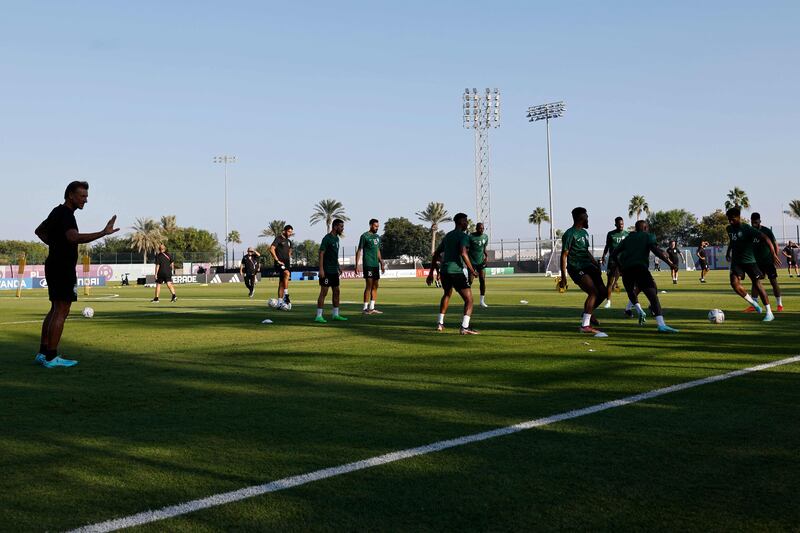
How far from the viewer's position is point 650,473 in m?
4.11

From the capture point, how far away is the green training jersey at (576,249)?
40.3ft

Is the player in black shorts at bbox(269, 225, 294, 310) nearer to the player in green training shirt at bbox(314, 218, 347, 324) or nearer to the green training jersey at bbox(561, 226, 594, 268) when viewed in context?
the player in green training shirt at bbox(314, 218, 347, 324)

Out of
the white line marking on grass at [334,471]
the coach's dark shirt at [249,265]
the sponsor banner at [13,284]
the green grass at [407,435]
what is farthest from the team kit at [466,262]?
the sponsor banner at [13,284]

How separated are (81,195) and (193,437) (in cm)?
485

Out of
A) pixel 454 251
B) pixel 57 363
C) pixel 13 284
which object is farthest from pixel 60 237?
pixel 13 284

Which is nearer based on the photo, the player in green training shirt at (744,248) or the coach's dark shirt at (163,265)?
the player in green training shirt at (744,248)

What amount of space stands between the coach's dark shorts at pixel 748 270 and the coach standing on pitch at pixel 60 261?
11627 mm

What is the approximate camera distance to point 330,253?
15789mm

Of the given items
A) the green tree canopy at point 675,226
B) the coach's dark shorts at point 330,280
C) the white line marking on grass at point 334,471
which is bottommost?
the white line marking on grass at point 334,471

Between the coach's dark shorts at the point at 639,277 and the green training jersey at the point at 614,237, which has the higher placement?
the green training jersey at the point at 614,237

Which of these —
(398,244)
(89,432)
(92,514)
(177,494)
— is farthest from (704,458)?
(398,244)

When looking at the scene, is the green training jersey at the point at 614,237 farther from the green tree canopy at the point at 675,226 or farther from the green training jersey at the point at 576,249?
the green tree canopy at the point at 675,226

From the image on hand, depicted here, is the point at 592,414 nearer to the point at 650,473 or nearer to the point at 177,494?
the point at 650,473

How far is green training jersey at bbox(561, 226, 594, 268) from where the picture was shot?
484 inches
